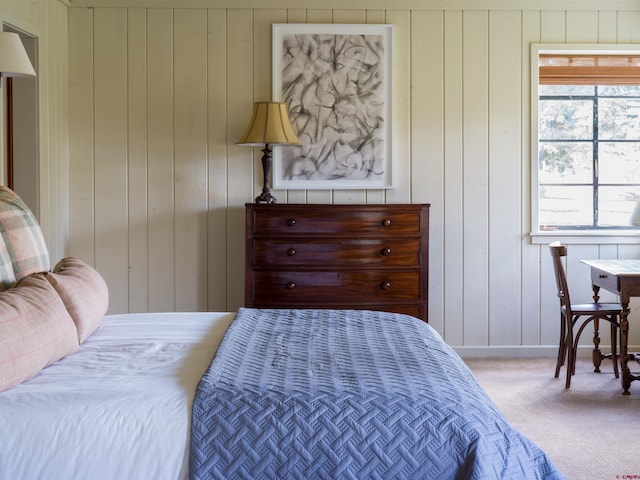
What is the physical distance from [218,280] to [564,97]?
261cm

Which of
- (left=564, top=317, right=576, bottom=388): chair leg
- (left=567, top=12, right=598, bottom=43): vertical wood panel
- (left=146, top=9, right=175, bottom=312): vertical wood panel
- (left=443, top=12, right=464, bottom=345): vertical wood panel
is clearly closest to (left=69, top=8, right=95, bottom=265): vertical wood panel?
(left=146, top=9, right=175, bottom=312): vertical wood panel

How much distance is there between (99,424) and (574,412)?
2.78m

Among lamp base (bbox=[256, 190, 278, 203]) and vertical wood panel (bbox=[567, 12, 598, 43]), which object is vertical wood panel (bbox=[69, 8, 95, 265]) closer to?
lamp base (bbox=[256, 190, 278, 203])

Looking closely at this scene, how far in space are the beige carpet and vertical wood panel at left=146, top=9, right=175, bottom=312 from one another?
2.06m

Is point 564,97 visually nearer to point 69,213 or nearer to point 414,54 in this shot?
point 414,54

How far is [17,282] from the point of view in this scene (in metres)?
2.30

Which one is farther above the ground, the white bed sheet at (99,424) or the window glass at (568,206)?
the window glass at (568,206)

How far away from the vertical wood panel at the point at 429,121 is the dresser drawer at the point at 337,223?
493 mm

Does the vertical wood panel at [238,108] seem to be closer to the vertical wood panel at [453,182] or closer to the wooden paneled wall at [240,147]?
the wooden paneled wall at [240,147]

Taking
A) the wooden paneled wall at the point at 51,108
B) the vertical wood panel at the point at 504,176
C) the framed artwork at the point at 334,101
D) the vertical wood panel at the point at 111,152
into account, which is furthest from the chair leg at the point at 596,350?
the wooden paneled wall at the point at 51,108

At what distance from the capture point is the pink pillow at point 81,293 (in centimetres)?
233

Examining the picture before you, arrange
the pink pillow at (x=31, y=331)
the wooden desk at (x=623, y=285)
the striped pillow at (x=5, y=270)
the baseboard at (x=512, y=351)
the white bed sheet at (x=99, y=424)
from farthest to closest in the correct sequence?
the baseboard at (x=512, y=351) → the wooden desk at (x=623, y=285) → the striped pillow at (x=5, y=270) → the pink pillow at (x=31, y=331) → the white bed sheet at (x=99, y=424)

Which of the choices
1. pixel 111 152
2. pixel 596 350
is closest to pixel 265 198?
pixel 111 152

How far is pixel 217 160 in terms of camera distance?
486 cm
